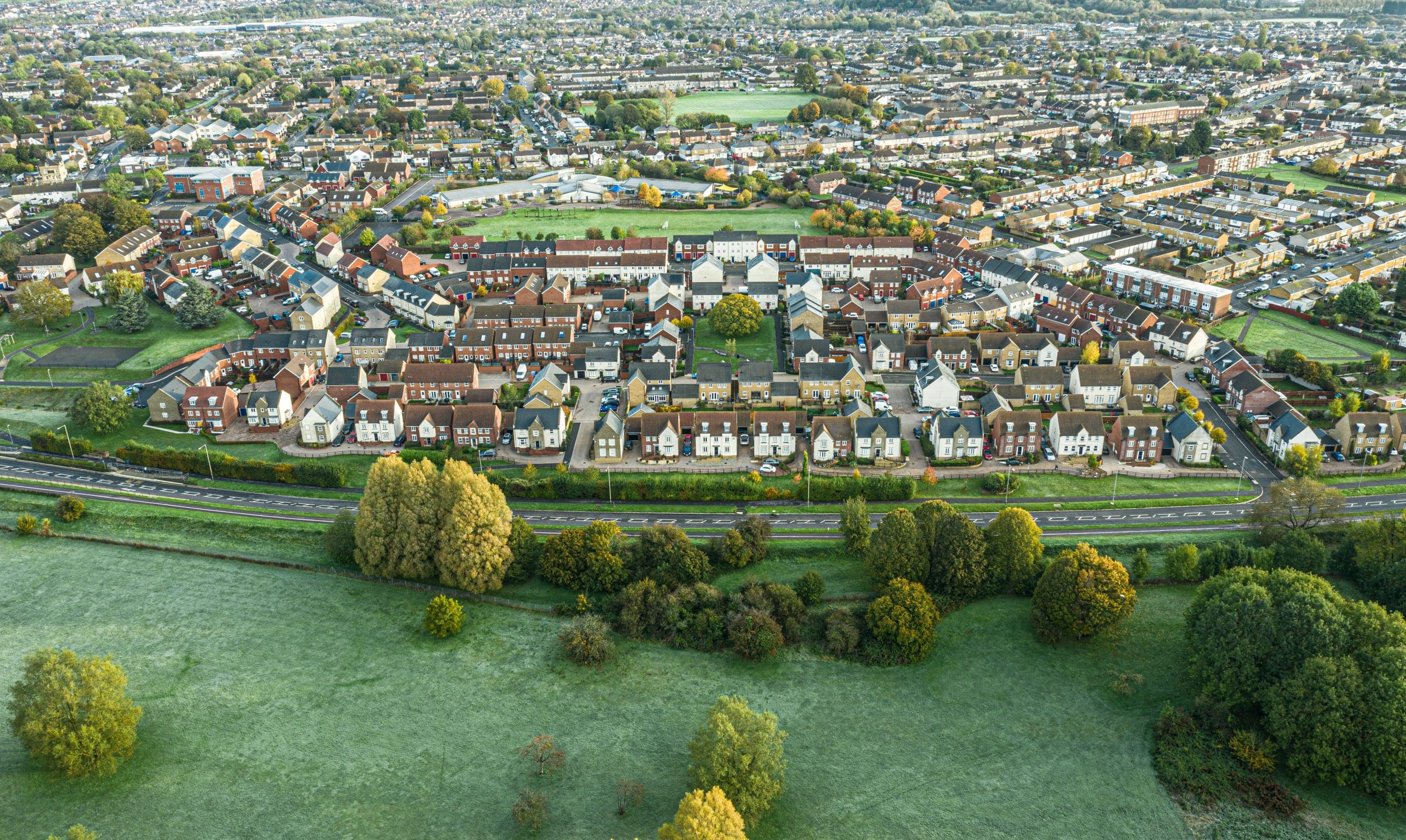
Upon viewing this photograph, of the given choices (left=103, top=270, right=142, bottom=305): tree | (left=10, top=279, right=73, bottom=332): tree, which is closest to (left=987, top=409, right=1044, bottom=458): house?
(left=103, top=270, right=142, bottom=305): tree

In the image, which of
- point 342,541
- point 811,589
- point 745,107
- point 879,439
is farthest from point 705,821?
point 745,107

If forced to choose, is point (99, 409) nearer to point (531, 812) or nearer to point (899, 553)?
point (531, 812)

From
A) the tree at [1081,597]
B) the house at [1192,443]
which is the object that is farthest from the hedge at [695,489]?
the house at [1192,443]

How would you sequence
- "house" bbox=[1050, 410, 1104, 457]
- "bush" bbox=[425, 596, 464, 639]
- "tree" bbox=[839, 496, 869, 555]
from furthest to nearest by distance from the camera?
"house" bbox=[1050, 410, 1104, 457] → "tree" bbox=[839, 496, 869, 555] → "bush" bbox=[425, 596, 464, 639]

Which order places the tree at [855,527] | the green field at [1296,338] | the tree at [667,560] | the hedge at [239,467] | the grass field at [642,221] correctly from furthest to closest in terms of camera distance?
1. the grass field at [642,221]
2. the green field at [1296,338]
3. the hedge at [239,467]
4. the tree at [855,527]
5. the tree at [667,560]

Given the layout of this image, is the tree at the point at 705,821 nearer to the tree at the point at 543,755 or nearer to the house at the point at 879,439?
the tree at the point at 543,755

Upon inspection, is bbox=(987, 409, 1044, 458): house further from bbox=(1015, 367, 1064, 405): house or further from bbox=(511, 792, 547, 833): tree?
bbox=(511, 792, 547, 833): tree
